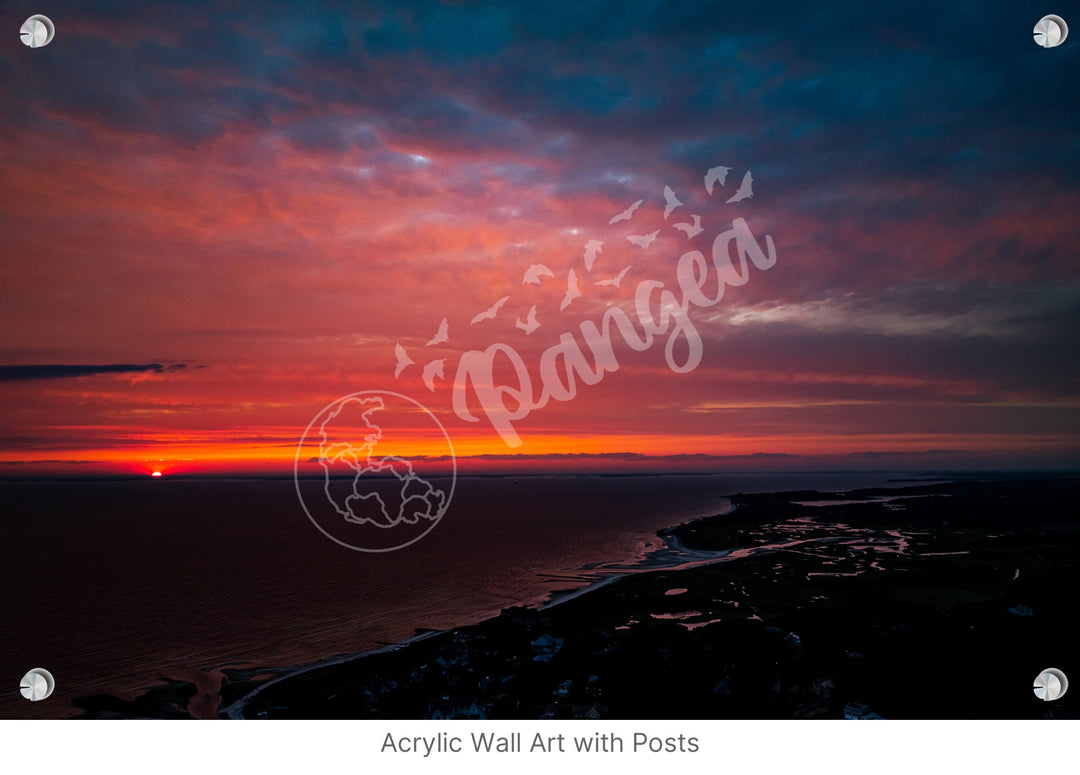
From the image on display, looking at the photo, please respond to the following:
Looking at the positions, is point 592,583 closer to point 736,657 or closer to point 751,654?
point 751,654

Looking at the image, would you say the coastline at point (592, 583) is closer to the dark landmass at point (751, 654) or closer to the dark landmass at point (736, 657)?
the dark landmass at point (736, 657)

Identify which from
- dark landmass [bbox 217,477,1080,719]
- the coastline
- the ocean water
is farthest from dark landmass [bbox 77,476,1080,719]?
the ocean water

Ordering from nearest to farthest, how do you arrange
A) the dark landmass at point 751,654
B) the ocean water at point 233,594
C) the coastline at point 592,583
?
the dark landmass at point 751,654, the coastline at point 592,583, the ocean water at point 233,594

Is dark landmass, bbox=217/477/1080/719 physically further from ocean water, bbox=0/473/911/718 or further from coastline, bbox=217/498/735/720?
ocean water, bbox=0/473/911/718

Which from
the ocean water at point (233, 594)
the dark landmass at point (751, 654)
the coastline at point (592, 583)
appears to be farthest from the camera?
the ocean water at point (233, 594)

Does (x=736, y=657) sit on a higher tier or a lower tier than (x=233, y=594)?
higher

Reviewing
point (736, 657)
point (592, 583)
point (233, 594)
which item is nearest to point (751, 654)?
point (736, 657)

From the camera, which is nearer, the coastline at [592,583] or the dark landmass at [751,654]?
the dark landmass at [751,654]

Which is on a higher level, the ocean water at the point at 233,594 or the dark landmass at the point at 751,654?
the dark landmass at the point at 751,654

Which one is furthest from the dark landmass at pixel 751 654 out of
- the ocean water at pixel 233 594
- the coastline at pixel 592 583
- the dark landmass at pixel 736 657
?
the ocean water at pixel 233 594
